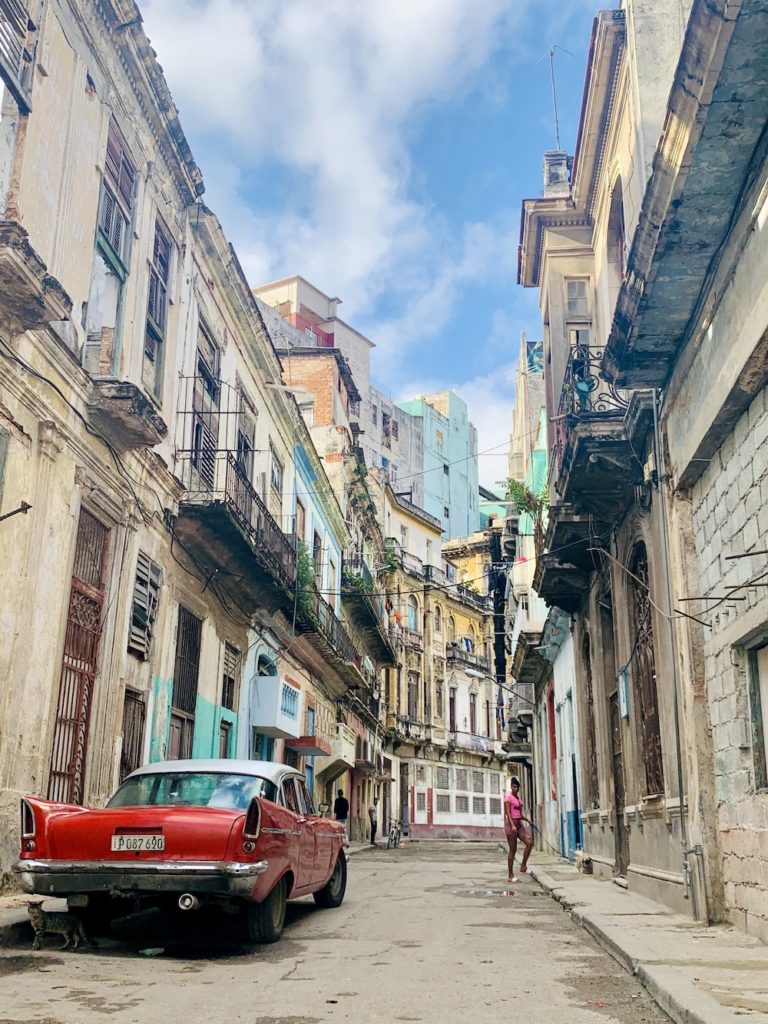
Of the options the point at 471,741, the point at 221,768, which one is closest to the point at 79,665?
the point at 221,768

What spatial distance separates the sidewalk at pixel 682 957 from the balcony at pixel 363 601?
792 inches

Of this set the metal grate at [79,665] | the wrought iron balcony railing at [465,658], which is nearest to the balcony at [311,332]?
the wrought iron balcony railing at [465,658]

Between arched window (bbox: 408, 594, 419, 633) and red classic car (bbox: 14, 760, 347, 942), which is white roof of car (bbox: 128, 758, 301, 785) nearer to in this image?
red classic car (bbox: 14, 760, 347, 942)

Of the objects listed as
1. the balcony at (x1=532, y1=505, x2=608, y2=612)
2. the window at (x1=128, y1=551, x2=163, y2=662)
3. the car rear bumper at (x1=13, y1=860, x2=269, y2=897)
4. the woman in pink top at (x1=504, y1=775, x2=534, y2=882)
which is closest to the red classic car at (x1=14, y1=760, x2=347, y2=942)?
the car rear bumper at (x1=13, y1=860, x2=269, y2=897)

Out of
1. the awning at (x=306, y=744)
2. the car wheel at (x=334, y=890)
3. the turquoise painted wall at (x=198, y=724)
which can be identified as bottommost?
the car wheel at (x=334, y=890)

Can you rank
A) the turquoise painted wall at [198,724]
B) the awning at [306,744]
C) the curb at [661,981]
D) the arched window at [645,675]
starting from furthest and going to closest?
the awning at [306,744], the turquoise painted wall at [198,724], the arched window at [645,675], the curb at [661,981]

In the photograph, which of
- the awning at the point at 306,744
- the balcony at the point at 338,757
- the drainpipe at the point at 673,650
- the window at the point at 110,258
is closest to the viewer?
the drainpipe at the point at 673,650

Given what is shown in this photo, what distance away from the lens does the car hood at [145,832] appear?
279 inches

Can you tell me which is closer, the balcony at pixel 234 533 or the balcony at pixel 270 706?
the balcony at pixel 234 533

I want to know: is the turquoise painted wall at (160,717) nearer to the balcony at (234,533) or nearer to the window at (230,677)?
the balcony at (234,533)

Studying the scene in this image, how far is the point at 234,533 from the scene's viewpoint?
15703 mm

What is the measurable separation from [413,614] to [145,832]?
163 feet

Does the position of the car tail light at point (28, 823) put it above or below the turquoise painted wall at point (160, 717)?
below

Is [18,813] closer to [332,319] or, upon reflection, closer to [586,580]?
[586,580]
